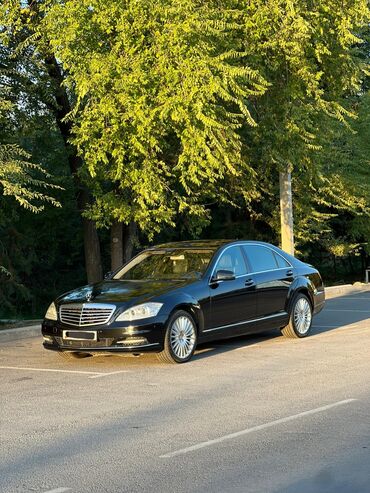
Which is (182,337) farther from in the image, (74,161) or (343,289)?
(343,289)

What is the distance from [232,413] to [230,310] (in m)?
4.10

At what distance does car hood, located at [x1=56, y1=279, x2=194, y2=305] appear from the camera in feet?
35.0

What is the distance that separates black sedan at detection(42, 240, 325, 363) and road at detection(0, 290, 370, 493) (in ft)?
1.22

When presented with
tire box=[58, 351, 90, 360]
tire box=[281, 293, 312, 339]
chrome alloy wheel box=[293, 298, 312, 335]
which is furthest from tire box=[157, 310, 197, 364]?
chrome alloy wheel box=[293, 298, 312, 335]

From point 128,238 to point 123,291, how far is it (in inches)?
356

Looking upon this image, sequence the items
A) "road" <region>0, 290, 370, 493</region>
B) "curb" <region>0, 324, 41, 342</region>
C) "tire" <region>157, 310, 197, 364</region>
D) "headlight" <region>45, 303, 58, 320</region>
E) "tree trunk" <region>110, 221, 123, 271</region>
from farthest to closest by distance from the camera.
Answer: "tree trunk" <region>110, 221, 123, 271</region> < "curb" <region>0, 324, 41, 342</region> < "headlight" <region>45, 303, 58, 320</region> < "tire" <region>157, 310, 197, 364</region> < "road" <region>0, 290, 370, 493</region>

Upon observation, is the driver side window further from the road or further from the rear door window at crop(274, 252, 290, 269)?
the road

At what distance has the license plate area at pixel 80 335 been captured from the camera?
1048 cm

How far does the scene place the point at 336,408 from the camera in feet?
25.6

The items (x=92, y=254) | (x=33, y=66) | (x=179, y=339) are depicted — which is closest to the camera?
(x=179, y=339)

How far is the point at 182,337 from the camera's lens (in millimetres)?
10828

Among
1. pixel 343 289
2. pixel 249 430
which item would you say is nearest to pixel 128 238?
pixel 343 289

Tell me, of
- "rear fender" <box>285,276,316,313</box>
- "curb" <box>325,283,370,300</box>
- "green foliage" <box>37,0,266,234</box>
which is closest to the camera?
"rear fender" <box>285,276,316,313</box>

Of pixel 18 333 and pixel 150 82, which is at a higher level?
pixel 150 82
